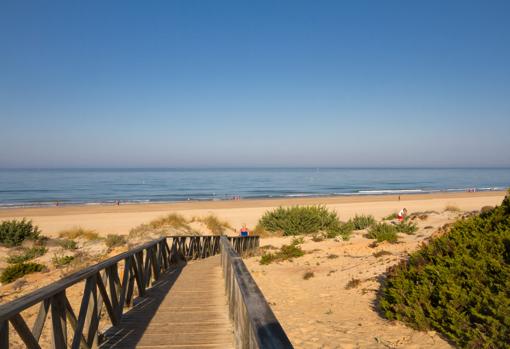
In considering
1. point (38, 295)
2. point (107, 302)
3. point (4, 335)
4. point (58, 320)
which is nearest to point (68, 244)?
point (107, 302)

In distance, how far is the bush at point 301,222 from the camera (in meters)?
23.2

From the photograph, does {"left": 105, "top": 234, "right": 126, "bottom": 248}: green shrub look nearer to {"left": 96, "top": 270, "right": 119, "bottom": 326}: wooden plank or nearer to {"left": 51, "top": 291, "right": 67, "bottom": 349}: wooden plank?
{"left": 96, "top": 270, "right": 119, "bottom": 326}: wooden plank

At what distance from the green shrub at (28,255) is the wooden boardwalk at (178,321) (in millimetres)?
11077

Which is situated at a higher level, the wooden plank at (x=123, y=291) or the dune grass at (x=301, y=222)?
the wooden plank at (x=123, y=291)

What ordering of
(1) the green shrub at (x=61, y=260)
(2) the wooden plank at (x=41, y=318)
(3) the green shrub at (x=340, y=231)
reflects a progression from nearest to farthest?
1. (2) the wooden plank at (x=41, y=318)
2. (1) the green shrub at (x=61, y=260)
3. (3) the green shrub at (x=340, y=231)

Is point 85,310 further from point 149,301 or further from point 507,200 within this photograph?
point 507,200

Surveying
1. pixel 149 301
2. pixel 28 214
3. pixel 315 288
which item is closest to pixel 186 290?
pixel 149 301

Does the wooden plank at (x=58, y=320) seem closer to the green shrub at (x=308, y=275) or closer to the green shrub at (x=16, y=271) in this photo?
the green shrub at (x=308, y=275)

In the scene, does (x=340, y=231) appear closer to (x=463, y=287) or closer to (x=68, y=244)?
(x=68, y=244)

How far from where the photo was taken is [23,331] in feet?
9.14

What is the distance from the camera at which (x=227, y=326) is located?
201 inches

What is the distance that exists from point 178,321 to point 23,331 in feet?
9.37

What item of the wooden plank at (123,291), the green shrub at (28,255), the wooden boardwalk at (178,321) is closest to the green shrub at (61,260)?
the green shrub at (28,255)

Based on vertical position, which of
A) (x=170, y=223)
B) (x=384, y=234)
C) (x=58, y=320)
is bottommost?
(x=170, y=223)
